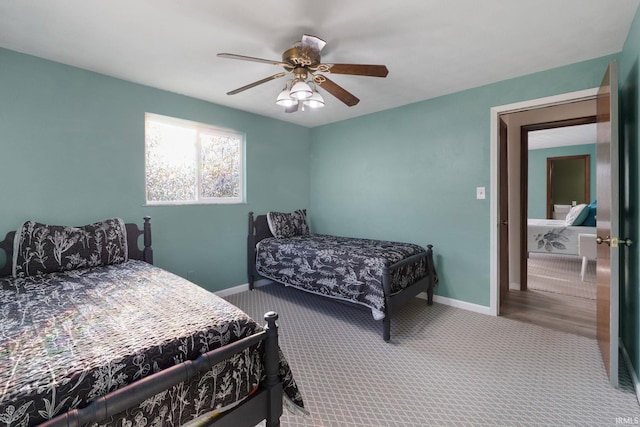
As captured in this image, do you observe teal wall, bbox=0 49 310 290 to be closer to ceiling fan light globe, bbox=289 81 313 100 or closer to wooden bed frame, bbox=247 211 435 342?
wooden bed frame, bbox=247 211 435 342

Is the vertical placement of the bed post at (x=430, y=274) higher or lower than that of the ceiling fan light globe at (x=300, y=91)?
lower

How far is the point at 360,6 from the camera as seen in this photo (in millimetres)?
1817

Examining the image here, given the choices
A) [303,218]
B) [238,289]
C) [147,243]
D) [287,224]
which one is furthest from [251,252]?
[147,243]

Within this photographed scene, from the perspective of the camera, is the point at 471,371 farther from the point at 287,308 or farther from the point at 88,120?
the point at 88,120

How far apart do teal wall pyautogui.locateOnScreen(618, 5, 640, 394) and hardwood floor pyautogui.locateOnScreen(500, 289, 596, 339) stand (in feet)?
1.51

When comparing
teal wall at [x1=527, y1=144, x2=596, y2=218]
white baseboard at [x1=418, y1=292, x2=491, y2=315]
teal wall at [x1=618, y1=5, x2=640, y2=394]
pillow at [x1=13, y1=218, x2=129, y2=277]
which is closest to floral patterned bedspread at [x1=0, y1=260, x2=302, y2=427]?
pillow at [x1=13, y1=218, x2=129, y2=277]

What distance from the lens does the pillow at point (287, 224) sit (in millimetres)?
4074

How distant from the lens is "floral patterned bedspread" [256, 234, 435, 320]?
2742 millimetres

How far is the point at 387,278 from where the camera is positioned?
2.61 meters

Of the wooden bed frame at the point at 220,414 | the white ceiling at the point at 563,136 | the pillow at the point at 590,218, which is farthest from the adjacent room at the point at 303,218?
the white ceiling at the point at 563,136

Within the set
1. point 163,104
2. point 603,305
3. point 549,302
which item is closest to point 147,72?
point 163,104

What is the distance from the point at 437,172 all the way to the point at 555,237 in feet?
11.4

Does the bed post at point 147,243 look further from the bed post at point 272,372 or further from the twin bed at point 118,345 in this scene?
the bed post at point 272,372

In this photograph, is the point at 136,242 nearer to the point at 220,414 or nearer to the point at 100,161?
the point at 100,161
